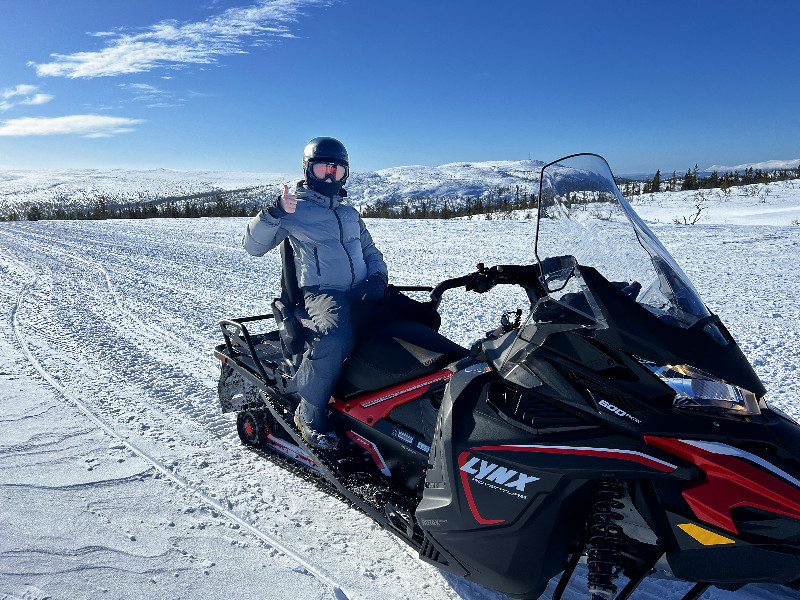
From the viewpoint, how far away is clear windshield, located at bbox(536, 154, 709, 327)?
1.91 metres

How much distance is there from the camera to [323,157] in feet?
10.2

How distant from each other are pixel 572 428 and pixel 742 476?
462mm

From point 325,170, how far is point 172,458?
1.86m

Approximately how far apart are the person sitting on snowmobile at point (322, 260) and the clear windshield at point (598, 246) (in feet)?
3.89

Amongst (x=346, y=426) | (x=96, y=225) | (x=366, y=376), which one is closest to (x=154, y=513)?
(x=346, y=426)

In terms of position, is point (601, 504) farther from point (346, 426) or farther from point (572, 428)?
point (346, 426)

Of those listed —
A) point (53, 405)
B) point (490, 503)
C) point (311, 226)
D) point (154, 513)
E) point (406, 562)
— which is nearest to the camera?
point (490, 503)

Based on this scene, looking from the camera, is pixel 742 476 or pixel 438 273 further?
pixel 438 273

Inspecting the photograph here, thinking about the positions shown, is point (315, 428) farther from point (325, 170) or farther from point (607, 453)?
point (607, 453)

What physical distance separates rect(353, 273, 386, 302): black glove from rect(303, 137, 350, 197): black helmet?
54cm

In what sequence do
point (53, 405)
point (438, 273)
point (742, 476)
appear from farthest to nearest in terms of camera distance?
point (438, 273)
point (53, 405)
point (742, 476)

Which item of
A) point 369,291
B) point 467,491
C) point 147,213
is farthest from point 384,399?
point 147,213

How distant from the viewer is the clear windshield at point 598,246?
1906mm

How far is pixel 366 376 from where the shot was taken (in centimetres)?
277
